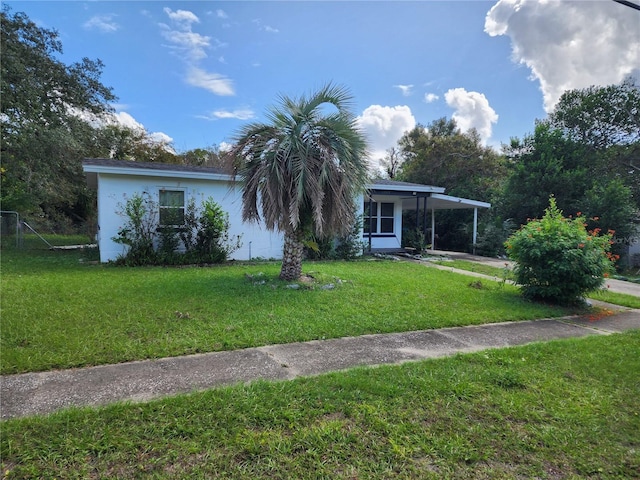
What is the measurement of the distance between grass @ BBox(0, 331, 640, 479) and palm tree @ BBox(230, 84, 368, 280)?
4.62 meters

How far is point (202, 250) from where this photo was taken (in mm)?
11070

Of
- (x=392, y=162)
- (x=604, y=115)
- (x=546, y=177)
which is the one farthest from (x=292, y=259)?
(x=392, y=162)

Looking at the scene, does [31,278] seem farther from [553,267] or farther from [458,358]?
[553,267]

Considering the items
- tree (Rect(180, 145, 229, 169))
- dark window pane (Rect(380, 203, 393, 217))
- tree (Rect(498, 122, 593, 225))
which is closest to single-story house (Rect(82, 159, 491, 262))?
dark window pane (Rect(380, 203, 393, 217))

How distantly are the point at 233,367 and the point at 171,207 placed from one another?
341 inches

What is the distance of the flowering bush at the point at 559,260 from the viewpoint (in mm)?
6707

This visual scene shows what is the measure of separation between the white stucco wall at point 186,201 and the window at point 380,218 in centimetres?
456

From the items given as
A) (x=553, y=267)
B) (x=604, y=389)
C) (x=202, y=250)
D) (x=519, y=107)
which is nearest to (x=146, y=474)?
(x=604, y=389)

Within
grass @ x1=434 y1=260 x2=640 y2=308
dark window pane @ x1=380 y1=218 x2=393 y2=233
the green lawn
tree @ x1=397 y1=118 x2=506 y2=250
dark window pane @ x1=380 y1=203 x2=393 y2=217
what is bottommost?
grass @ x1=434 y1=260 x2=640 y2=308

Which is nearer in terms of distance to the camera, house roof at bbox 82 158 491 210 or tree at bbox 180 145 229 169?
house roof at bbox 82 158 491 210

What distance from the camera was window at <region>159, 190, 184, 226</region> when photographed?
35.7 feet

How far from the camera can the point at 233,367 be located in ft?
11.8

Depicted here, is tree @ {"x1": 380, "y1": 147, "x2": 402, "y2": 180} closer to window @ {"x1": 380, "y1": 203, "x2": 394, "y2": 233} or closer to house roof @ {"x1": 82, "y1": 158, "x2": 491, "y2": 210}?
window @ {"x1": 380, "y1": 203, "x2": 394, "y2": 233}

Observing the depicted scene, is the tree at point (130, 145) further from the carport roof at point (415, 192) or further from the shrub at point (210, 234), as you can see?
the carport roof at point (415, 192)
